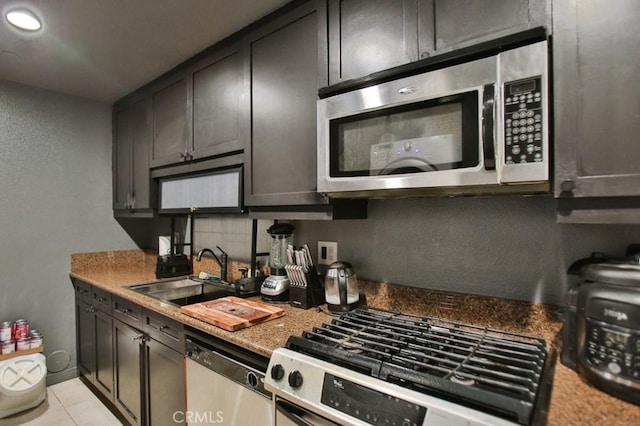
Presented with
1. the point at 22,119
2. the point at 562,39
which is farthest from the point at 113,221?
the point at 562,39

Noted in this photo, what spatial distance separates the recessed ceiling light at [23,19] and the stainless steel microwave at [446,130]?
159 centimetres

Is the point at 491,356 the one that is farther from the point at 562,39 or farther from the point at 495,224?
the point at 562,39

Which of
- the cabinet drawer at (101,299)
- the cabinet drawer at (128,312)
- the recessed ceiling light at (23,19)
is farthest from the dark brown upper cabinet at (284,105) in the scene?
the cabinet drawer at (101,299)

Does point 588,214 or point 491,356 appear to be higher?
point 588,214

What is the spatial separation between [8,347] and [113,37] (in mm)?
2280

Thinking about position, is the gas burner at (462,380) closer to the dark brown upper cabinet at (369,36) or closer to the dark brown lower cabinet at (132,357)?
the dark brown upper cabinet at (369,36)

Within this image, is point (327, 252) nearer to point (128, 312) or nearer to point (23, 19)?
point (128, 312)

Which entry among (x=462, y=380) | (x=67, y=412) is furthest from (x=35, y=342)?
(x=462, y=380)

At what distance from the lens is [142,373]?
6.33ft

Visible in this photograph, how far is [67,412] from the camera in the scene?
2.38 m

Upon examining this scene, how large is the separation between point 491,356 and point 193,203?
1866 millimetres

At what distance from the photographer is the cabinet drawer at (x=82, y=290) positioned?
2645 mm

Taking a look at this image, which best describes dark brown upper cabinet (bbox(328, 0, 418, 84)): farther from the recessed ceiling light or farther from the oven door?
the recessed ceiling light

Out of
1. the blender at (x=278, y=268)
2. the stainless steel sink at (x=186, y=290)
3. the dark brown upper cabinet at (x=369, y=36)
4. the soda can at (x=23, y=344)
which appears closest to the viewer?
the dark brown upper cabinet at (x=369, y=36)
